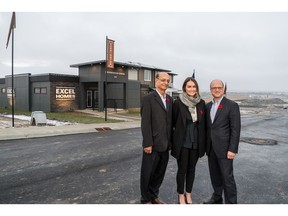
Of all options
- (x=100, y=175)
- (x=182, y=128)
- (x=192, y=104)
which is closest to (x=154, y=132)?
(x=182, y=128)

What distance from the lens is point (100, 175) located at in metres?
5.02

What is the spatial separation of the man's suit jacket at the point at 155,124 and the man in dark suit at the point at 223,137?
764 millimetres

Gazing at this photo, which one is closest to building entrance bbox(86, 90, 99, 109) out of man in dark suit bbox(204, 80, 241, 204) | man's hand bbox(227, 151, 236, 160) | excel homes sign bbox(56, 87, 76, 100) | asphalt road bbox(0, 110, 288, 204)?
excel homes sign bbox(56, 87, 76, 100)

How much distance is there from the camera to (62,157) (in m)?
6.52

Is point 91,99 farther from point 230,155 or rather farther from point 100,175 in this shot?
point 230,155

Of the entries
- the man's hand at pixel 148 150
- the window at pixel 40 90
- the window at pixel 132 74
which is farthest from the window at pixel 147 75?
the man's hand at pixel 148 150

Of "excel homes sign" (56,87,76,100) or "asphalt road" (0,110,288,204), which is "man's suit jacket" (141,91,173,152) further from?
"excel homes sign" (56,87,76,100)

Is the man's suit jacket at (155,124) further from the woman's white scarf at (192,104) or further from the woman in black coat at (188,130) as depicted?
the woman's white scarf at (192,104)

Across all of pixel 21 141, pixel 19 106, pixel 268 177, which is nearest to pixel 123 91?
pixel 19 106

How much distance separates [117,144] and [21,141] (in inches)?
160

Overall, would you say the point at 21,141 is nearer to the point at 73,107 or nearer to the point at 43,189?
the point at 43,189

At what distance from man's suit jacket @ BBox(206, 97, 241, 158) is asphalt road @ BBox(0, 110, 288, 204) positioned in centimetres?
108

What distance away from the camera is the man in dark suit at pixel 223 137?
3391 mm

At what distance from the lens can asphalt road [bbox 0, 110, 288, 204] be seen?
3.87 m
